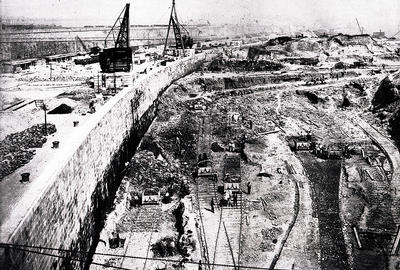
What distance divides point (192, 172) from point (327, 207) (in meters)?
10.3

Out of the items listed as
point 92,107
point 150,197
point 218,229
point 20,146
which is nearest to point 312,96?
point 92,107

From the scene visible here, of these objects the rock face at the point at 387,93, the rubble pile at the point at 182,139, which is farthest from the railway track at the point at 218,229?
the rock face at the point at 387,93

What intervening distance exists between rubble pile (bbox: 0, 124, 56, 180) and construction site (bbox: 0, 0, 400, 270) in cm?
9

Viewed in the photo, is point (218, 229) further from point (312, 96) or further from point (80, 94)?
point (312, 96)

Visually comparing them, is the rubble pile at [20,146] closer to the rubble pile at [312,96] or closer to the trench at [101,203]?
the trench at [101,203]

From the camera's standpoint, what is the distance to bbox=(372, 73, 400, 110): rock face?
4362cm

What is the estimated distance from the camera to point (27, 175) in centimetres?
1564

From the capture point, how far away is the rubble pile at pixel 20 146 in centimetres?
1725

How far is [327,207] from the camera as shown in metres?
25.0

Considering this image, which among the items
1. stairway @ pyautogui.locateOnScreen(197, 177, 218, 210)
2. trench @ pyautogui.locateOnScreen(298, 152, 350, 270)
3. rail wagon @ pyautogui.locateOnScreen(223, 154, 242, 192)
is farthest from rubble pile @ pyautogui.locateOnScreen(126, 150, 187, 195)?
trench @ pyautogui.locateOnScreen(298, 152, 350, 270)

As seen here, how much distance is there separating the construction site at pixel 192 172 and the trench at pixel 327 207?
0.10 meters

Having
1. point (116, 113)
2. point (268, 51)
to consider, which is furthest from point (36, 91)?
point (268, 51)

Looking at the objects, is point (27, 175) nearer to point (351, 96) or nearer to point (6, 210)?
point (6, 210)

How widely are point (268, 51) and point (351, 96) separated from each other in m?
30.7
